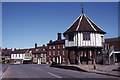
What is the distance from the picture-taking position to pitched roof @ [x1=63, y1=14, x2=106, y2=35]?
28609 mm

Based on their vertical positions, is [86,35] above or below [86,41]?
above

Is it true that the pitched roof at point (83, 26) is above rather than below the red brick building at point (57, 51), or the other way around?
above

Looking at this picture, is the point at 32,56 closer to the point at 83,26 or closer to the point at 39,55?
the point at 39,55

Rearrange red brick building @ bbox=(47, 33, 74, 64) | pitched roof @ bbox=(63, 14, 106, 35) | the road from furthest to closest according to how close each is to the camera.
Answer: red brick building @ bbox=(47, 33, 74, 64) < pitched roof @ bbox=(63, 14, 106, 35) < the road

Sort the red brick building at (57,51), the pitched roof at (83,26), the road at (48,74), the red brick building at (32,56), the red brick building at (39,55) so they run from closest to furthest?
the road at (48,74), the pitched roof at (83,26), the red brick building at (57,51), the red brick building at (39,55), the red brick building at (32,56)

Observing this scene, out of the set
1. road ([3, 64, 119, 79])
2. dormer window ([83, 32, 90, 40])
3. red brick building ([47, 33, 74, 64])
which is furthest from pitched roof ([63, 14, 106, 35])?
red brick building ([47, 33, 74, 64])

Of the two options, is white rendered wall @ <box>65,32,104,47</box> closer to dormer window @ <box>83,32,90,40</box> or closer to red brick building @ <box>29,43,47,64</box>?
dormer window @ <box>83,32,90,40</box>

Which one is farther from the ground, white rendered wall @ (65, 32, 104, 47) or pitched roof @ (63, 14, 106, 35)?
pitched roof @ (63, 14, 106, 35)

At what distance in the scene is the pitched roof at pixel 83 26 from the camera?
93.9ft

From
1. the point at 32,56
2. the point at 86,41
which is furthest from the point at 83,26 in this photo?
the point at 32,56

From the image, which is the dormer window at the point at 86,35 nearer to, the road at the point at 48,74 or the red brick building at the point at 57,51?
the road at the point at 48,74

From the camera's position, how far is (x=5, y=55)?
102875mm

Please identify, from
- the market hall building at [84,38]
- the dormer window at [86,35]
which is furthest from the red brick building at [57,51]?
the dormer window at [86,35]

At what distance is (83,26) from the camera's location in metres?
29.2
